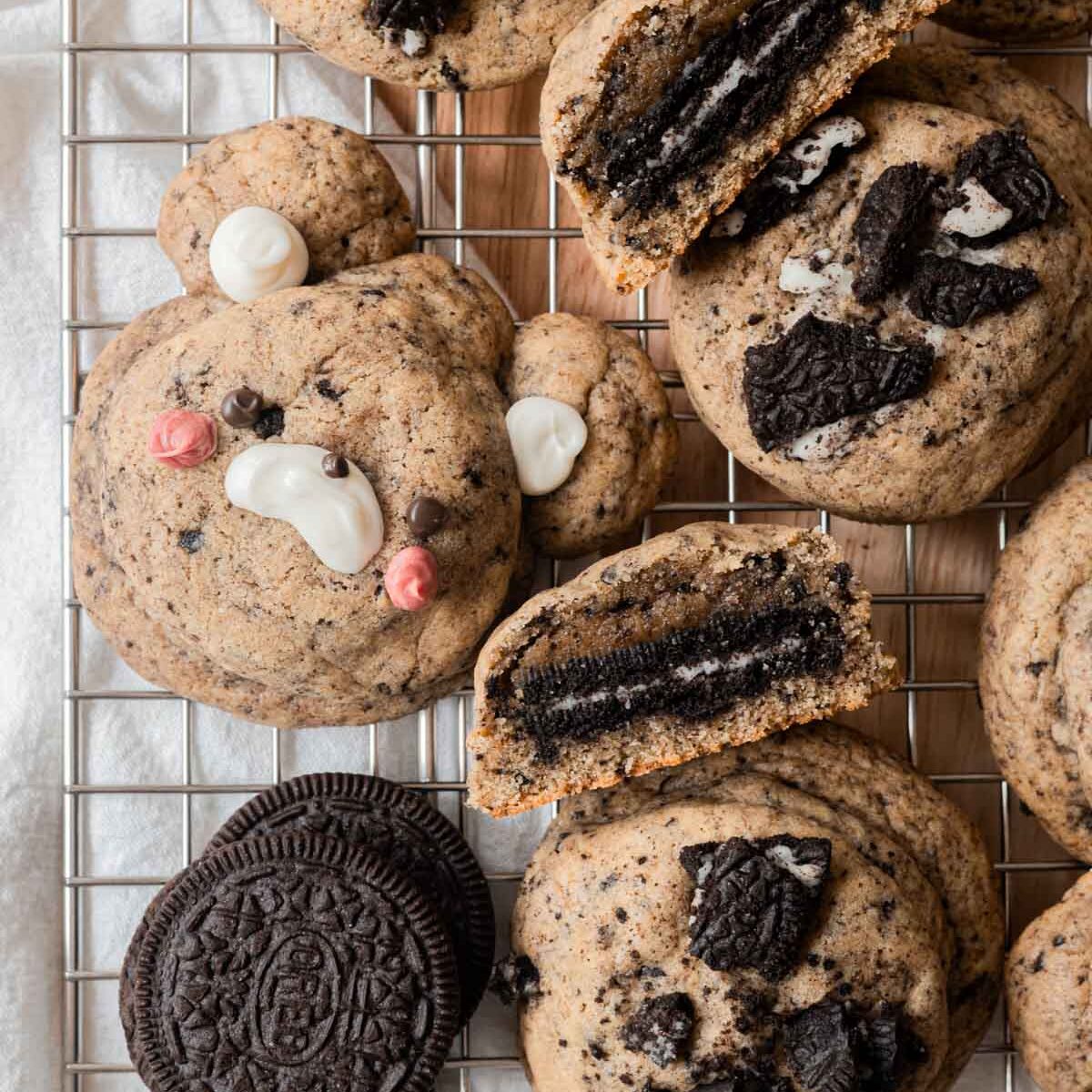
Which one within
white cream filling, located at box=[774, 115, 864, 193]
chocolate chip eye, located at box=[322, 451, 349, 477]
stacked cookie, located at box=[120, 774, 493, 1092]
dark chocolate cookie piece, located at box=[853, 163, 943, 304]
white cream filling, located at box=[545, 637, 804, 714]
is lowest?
stacked cookie, located at box=[120, 774, 493, 1092]

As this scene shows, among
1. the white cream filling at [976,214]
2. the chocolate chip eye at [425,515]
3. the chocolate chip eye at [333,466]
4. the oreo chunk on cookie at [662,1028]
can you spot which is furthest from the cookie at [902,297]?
the oreo chunk on cookie at [662,1028]

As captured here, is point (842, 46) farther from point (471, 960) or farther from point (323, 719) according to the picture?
point (471, 960)

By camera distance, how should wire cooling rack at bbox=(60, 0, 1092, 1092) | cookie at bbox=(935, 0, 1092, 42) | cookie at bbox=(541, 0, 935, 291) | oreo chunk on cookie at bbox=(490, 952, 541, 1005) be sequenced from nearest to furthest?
cookie at bbox=(541, 0, 935, 291)
oreo chunk on cookie at bbox=(490, 952, 541, 1005)
cookie at bbox=(935, 0, 1092, 42)
wire cooling rack at bbox=(60, 0, 1092, 1092)

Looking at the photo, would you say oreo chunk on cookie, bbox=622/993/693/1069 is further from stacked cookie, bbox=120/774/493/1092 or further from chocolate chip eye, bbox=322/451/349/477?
chocolate chip eye, bbox=322/451/349/477

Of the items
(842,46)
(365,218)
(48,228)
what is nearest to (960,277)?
(842,46)

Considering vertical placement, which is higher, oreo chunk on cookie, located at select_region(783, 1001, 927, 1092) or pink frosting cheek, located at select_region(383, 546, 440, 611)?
pink frosting cheek, located at select_region(383, 546, 440, 611)

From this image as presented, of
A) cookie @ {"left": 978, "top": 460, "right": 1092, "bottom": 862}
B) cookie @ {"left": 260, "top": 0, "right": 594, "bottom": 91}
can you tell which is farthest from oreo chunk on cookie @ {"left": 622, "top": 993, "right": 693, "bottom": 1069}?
cookie @ {"left": 260, "top": 0, "right": 594, "bottom": 91}

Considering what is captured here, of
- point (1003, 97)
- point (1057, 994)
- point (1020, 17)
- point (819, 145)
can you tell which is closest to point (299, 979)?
point (1057, 994)
